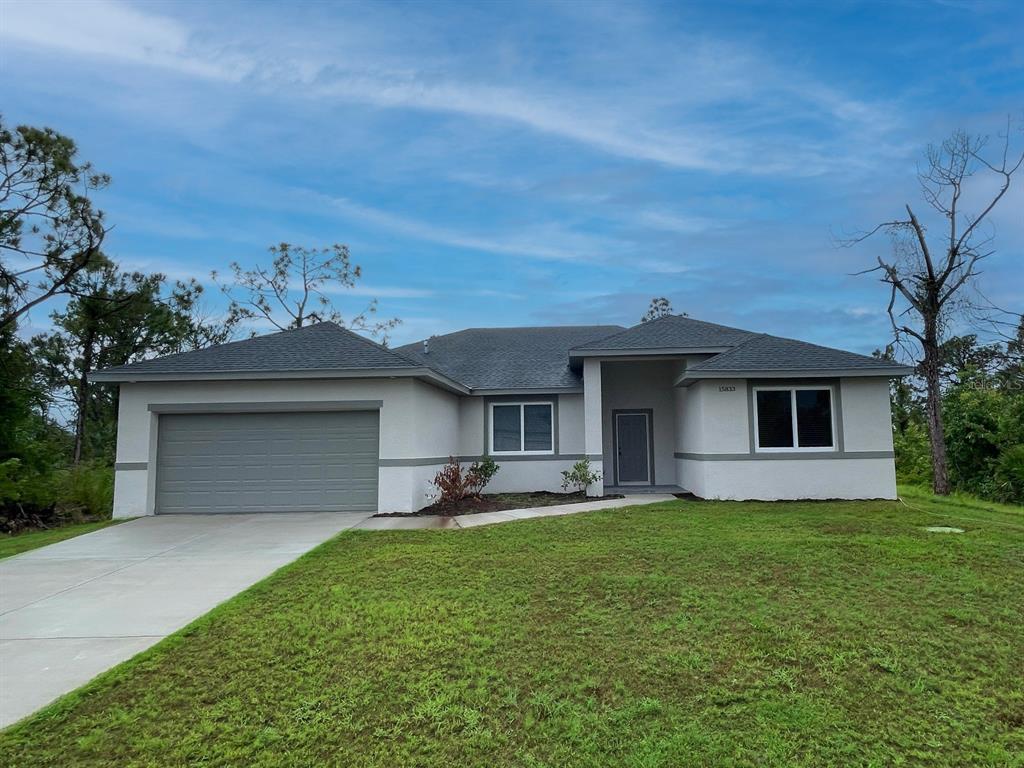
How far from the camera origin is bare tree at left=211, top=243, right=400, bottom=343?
1200 inches

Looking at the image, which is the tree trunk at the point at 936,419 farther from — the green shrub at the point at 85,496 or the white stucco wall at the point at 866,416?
the green shrub at the point at 85,496

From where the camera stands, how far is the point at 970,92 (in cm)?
1347

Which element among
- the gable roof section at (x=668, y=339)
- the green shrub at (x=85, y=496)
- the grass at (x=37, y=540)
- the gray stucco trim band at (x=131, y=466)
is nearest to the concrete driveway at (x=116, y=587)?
the grass at (x=37, y=540)

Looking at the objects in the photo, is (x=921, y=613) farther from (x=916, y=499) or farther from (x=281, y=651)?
(x=916, y=499)

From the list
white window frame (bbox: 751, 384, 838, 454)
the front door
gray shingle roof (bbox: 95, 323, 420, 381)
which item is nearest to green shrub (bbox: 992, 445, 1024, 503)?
white window frame (bbox: 751, 384, 838, 454)

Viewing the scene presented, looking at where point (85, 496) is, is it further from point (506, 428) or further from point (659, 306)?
point (659, 306)

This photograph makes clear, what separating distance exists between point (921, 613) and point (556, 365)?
12.4 metres

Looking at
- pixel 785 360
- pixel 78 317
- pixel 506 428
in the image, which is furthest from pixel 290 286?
pixel 785 360

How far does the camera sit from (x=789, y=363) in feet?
42.1

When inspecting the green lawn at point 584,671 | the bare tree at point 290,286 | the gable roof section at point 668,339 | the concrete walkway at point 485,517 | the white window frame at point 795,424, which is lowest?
the green lawn at point 584,671

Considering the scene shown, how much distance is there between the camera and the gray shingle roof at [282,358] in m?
12.1

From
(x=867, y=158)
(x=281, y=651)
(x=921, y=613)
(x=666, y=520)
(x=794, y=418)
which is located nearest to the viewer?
(x=281, y=651)

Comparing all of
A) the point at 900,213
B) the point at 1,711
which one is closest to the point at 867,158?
the point at 900,213

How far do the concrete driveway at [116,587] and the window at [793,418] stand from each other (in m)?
8.69
